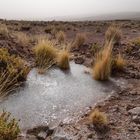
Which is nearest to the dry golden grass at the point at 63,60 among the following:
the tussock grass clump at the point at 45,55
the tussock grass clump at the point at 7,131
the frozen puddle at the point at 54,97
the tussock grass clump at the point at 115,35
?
the tussock grass clump at the point at 45,55

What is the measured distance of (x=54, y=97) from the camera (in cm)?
747

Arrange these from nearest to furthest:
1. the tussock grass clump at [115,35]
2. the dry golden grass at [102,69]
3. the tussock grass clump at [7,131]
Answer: the tussock grass clump at [7,131] → the dry golden grass at [102,69] → the tussock grass clump at [115,35]

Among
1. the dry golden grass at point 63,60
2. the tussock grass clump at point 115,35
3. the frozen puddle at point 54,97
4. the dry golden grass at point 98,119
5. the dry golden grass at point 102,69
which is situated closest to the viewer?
the dry golden grass at point 98,119

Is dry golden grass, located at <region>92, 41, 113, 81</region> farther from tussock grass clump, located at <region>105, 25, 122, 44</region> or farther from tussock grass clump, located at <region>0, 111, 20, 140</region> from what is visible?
tussock grass clump, located at <region>105, 25, 122, 44</region>

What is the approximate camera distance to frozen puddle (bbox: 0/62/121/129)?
639cm

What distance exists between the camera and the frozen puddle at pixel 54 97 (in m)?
6.39

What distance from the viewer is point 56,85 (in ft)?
27.4

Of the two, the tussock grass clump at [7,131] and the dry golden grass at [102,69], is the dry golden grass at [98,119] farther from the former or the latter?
the dry golden grass at [102,69]

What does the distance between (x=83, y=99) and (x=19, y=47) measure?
4.55 meters

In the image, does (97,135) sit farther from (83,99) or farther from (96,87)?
(96,87)

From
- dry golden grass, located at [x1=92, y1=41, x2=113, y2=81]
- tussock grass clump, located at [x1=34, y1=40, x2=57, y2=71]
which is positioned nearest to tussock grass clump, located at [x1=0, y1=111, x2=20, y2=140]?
dry golden grass, located at [x1=92, y1=41, x2=113, y2=81]

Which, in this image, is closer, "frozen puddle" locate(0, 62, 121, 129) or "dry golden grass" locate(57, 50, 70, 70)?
"frozen puddle" locate(0, 62, 121, 129)

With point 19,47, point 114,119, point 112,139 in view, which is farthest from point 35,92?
point 19,47

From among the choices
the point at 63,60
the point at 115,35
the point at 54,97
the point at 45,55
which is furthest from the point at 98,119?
the point at 115,35
